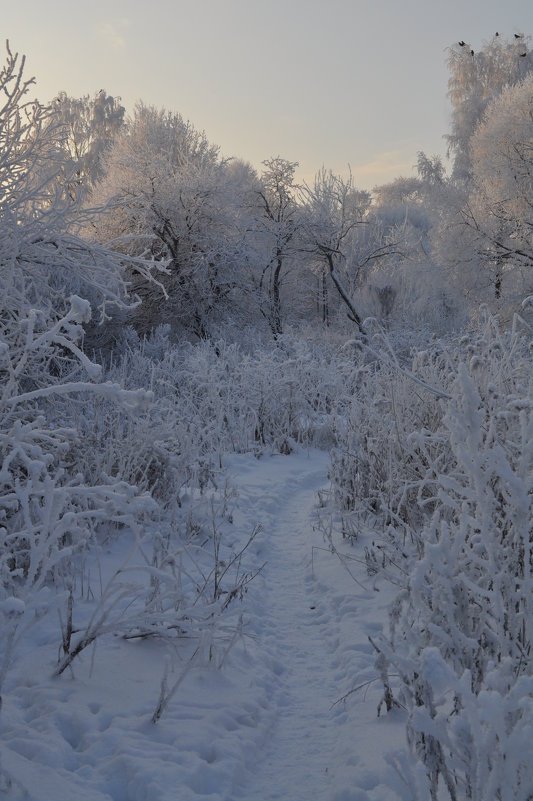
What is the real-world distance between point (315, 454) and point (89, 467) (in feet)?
15.0

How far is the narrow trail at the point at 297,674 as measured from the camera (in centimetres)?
204

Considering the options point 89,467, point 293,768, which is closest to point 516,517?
point 293,768

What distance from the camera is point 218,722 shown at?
7.40ft

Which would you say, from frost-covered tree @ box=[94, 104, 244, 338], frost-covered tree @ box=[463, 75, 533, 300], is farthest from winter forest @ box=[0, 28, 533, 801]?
frost-covered tree @ box=[463, 75, 533, 300]

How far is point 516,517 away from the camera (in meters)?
1.63

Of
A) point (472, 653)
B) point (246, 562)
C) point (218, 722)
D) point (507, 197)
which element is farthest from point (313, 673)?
point (507, 197)

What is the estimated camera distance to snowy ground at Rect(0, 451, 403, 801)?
189cm

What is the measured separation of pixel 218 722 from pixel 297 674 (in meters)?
0.63

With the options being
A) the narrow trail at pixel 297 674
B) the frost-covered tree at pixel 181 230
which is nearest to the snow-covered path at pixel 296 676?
the narrow trail at pixel 297 674

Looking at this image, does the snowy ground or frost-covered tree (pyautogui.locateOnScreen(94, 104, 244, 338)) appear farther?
frost-covered tree (pyautogui.locateOnScreen(94, 104, 244, 338))

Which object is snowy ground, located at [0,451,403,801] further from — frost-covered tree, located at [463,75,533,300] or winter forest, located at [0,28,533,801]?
frost-covered tree, located at [463,75,533,300]

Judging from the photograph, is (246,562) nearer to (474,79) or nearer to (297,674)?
(297,674)

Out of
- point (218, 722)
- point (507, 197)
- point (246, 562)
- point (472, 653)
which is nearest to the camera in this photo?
point (472, 653)

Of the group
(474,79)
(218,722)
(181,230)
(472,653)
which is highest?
(474,79)
